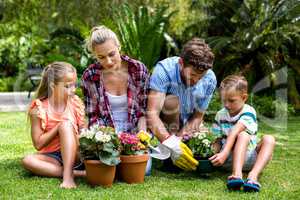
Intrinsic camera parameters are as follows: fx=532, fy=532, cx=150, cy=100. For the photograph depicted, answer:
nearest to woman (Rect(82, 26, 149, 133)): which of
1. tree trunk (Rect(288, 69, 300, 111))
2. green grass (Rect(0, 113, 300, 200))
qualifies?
green grass (Rect(0, 113, 300, 200))

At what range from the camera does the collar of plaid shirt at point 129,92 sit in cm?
432

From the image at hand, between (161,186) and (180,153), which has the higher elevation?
(180,153)

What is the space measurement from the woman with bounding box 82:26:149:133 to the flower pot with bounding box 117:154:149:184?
44cm

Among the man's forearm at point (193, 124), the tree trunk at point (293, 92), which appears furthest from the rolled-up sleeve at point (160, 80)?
the tree trunk at point (293, 92)

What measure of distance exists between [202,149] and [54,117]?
1.20 meters

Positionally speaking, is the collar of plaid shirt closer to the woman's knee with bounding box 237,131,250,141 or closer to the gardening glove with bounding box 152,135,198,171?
the gardening glove with bounding box 152,135,198,171

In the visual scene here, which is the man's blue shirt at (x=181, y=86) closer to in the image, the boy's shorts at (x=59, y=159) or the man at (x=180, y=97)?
the man at (x=180, y=97)

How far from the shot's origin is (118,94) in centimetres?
438

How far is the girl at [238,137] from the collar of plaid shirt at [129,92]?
662mm

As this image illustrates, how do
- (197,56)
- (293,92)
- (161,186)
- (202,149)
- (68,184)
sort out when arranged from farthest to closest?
1. (293,92)
2. (202,149)
3. (197,56)
4. (161,186)
5. (68,184)

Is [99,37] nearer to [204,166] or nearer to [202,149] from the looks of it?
[202,149]

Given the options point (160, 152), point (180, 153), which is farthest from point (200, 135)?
point (160, 152)

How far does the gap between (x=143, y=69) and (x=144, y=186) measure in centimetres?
102

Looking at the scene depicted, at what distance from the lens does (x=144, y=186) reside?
387 cm
